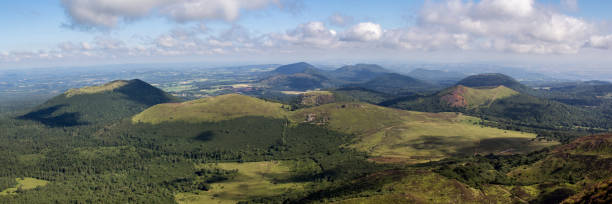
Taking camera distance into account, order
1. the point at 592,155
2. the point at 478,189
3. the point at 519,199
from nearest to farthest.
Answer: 1. the point at 519,199
2. the point at 478,189
3. the point at 592,155

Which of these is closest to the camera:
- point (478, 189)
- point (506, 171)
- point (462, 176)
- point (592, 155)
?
point (478, 189)

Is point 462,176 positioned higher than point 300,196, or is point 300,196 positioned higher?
point 462,176

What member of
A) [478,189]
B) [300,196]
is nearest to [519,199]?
[478,189]

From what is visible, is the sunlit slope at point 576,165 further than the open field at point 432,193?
Yes

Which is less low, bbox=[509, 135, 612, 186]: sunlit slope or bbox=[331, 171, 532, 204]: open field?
bbox=[509, 135, 612, 186]: sunlit slope

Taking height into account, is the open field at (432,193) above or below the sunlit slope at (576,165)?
below

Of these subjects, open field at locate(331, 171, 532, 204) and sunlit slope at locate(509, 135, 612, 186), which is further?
sunlit slope at locate(509, 135, 612, 186)

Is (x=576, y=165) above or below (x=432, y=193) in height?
above

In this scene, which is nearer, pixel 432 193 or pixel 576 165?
pixel 432 193

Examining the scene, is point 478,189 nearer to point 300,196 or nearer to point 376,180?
point 376,180

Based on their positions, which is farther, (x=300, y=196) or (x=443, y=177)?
(x=300, y=196)

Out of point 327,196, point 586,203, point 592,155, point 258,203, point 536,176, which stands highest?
point 586,203
